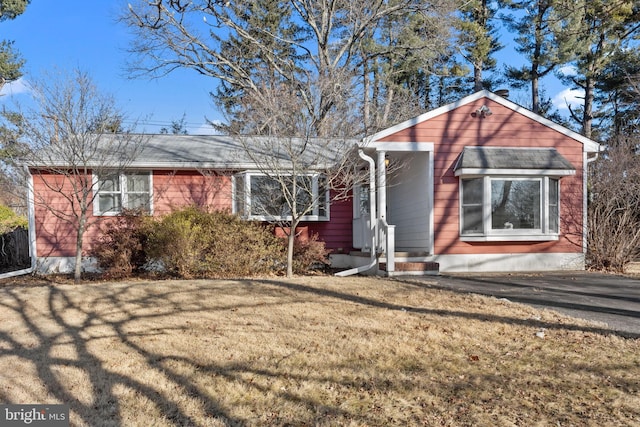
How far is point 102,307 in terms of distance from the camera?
627 cm

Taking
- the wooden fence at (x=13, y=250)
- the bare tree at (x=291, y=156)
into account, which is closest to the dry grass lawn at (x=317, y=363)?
the bare tree at (x=291, y=156)

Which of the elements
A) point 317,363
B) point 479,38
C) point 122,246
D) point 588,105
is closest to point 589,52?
point 588,105

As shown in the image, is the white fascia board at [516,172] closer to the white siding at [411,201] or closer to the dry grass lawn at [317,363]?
the white siding at [411,201]

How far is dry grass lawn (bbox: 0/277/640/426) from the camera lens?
3.15 metres

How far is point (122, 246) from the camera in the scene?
984 cm

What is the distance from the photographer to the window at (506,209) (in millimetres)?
10422

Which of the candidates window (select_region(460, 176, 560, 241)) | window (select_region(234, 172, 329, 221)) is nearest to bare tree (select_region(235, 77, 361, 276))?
window (select_region(234, 172, 329, 221))

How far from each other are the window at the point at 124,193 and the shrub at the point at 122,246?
4.41ft

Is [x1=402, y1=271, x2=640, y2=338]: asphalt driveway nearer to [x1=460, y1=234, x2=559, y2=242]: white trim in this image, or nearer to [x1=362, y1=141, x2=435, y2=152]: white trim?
[x1=460, y1=234, x2=559, y2=242]: white trim

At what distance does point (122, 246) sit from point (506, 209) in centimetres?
904

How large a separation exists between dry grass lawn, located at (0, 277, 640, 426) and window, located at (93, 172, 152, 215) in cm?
534

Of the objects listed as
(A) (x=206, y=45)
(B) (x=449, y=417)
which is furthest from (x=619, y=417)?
(A) (x=206, y=45)

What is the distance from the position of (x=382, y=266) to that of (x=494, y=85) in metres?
19.9

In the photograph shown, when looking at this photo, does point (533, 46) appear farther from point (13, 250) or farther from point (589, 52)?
point (13, 250)
